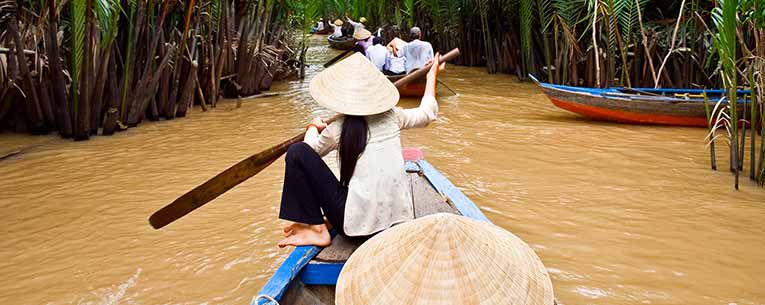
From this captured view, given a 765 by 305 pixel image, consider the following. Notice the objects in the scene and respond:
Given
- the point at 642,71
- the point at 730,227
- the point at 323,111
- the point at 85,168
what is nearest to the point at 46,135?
the point at 85,168

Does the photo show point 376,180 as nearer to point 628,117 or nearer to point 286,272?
point 286,272

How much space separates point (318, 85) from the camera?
266 centimetres

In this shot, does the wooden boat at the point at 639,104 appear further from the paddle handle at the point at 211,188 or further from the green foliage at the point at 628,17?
the paddle handle at the point at 211,188

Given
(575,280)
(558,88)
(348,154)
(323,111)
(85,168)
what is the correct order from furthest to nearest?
1. (323,111)
2. (558,88)
3. (85,168)
4. (575,280)
5. (348,154)

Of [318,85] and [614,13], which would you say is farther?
[614,13]

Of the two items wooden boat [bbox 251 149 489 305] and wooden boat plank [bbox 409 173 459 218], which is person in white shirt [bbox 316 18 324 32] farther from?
wooden boat [bbox 251 149 489 305]

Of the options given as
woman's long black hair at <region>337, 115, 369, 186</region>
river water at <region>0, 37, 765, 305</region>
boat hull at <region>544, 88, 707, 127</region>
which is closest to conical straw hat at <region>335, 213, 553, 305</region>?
woman's long black hair at <region>337, 115, 369, 186</region>

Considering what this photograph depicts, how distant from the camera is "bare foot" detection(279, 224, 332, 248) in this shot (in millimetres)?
2650

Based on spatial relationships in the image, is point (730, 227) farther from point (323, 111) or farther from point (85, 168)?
point (323, 111)

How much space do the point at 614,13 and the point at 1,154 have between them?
20.9 ft

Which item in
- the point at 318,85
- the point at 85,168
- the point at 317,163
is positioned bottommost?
the point at 85,168

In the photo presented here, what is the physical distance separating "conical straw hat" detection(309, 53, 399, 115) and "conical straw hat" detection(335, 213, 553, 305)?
3.32 ft

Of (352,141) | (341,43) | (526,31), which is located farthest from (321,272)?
(341,43)

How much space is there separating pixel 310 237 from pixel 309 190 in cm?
19
